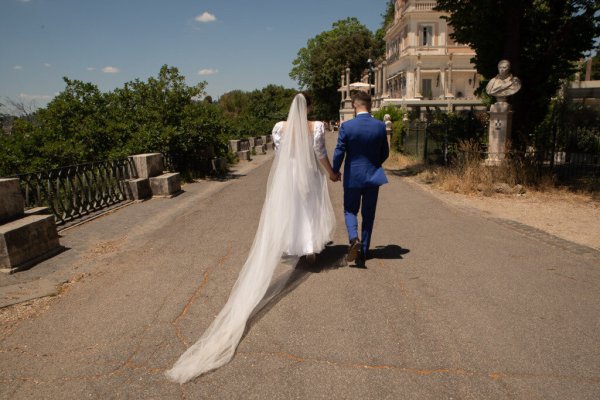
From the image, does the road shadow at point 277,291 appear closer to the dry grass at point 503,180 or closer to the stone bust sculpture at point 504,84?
the dry grass at point 503,180

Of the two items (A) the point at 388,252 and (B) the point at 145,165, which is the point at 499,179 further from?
(B) the point at 145,165

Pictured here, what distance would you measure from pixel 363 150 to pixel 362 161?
137 mm

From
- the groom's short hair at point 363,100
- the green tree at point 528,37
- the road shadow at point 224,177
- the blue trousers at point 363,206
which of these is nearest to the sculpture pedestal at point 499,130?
the green tree at point 528,37

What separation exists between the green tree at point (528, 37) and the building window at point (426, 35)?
2937 cm

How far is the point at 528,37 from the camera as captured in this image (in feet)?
44.2

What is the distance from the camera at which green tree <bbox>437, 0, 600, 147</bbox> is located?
12367 mm

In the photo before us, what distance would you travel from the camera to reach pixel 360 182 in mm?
5238

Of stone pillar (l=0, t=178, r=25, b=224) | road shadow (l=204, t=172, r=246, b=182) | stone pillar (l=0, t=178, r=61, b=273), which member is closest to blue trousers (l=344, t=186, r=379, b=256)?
stone pillar (l=0, t=178, r=61, b=273)

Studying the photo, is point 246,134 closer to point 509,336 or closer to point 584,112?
point 584,112

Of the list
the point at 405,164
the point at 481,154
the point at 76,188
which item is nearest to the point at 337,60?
the point at 405,164

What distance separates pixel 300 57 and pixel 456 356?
74.8 m

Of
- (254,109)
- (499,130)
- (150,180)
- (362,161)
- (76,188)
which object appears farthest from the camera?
(254,109)

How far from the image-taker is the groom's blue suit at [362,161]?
202 inches

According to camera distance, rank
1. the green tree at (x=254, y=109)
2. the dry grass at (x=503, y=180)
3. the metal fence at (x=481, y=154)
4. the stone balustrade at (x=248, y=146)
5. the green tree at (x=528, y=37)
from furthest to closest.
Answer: the green tree at (x=254, y=109) < the stone balustrade at (x=248, y=146) < the green tree at (x=528, y=37) < the metal fence at (x=481, y=154) < the dry grass at (x=503, y=180)
